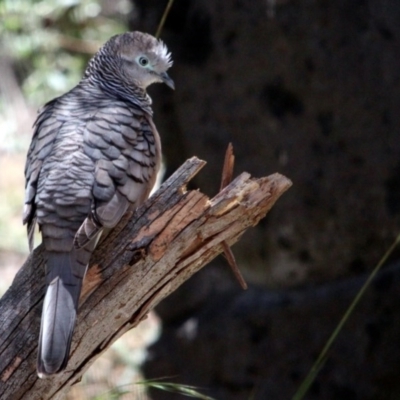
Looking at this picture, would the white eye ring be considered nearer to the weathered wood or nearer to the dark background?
the weathered wood

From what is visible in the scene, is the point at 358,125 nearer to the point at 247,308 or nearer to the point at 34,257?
the point at 247,308

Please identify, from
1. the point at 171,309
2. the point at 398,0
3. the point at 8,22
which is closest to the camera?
the point at 398,0

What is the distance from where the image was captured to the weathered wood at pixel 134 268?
3.16 m

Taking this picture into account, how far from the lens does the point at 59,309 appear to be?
307 centimetres

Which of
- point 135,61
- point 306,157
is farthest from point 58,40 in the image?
point 135,61

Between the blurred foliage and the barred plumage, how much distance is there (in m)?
4.46

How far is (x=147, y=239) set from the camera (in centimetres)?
322

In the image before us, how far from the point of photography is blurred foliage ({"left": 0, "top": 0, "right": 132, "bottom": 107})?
27.9ft

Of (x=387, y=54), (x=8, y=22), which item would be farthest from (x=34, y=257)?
(x=8, y=22)

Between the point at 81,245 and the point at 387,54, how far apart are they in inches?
103

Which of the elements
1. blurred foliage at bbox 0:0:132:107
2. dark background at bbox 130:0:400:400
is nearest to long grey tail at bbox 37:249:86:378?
dark background at bbox 130:0:400:400

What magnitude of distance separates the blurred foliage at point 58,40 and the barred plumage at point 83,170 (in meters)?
4.46

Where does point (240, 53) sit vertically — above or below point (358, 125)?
above

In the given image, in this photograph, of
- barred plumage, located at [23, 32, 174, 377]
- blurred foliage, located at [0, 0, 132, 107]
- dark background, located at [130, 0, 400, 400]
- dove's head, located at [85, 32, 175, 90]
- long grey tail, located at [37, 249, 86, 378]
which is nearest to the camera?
long grey tail, located at [37, 249, 86, 378]
